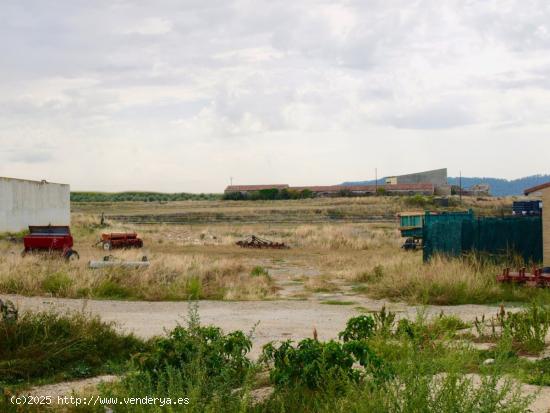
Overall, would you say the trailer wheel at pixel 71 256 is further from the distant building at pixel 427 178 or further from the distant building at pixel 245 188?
the distant building at pixel 427 178

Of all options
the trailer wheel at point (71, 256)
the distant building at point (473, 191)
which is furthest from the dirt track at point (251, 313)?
the distant building at point (473, 191)

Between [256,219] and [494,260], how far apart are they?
46846 millimetres

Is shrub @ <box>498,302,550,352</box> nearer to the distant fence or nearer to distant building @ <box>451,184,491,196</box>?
the distant fence

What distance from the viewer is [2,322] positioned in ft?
34.2

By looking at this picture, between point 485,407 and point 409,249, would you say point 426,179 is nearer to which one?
point 409,249

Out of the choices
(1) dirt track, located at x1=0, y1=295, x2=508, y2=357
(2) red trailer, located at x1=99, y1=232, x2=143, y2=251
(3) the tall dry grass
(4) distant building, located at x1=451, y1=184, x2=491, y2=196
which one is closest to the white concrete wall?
(2) red trailer, located at x1=99, y1=232, x2=143, y2=251

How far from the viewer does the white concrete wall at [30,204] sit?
3922 cm

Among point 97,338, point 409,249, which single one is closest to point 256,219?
point 409,249

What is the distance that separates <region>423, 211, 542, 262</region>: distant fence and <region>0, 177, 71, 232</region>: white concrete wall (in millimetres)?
25877

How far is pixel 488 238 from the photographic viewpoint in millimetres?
21172

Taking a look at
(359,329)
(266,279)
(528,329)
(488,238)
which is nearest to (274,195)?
(266,279)

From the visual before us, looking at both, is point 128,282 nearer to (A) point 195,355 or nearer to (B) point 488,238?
(B) point 488,238

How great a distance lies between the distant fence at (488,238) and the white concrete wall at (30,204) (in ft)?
84.9

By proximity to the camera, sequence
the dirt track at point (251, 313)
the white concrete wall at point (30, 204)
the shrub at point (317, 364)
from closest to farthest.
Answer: the shrub at point (317, 364) → the dirt track at point (251, 313) → the white concrete wall at point (30, 204)
